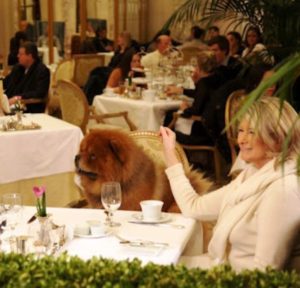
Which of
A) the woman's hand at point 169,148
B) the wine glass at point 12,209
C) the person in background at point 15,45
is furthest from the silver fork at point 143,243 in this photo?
the person in background at point 15,45

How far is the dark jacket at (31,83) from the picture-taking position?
→ 619 cm

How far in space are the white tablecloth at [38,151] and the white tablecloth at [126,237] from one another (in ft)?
5.16

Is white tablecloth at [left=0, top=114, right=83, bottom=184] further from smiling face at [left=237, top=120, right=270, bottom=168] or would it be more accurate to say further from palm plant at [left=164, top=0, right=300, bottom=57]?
smiling face at [left=237, top=120, right=270, bottom=168]

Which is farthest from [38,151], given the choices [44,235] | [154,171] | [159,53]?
[159,53]

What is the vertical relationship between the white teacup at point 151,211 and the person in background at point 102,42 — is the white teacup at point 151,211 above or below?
above

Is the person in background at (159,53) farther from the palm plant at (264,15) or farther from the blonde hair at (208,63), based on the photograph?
the palm plant at (264,15)

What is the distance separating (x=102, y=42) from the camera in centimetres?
1092

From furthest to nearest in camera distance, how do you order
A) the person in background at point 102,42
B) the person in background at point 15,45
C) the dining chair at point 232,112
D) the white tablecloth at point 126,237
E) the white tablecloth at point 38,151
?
the person in background at point 102,42, the person in background at point 15,45, the dining chair at point 232,112, the white tablecloth at point 38,151, the white tablecloth at point 126,237

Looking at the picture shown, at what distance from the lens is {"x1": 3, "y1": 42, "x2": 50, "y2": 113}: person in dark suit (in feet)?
20.3

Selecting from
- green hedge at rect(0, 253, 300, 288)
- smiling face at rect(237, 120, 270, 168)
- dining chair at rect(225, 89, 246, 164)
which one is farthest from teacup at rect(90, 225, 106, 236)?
dining chair at rect(225, 89, 246, 164)

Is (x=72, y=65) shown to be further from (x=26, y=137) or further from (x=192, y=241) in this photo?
(x=192, y=241)

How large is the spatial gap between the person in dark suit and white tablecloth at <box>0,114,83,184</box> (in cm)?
173

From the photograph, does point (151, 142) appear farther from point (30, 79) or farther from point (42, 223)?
point (30, 79)

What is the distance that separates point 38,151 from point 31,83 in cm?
223
